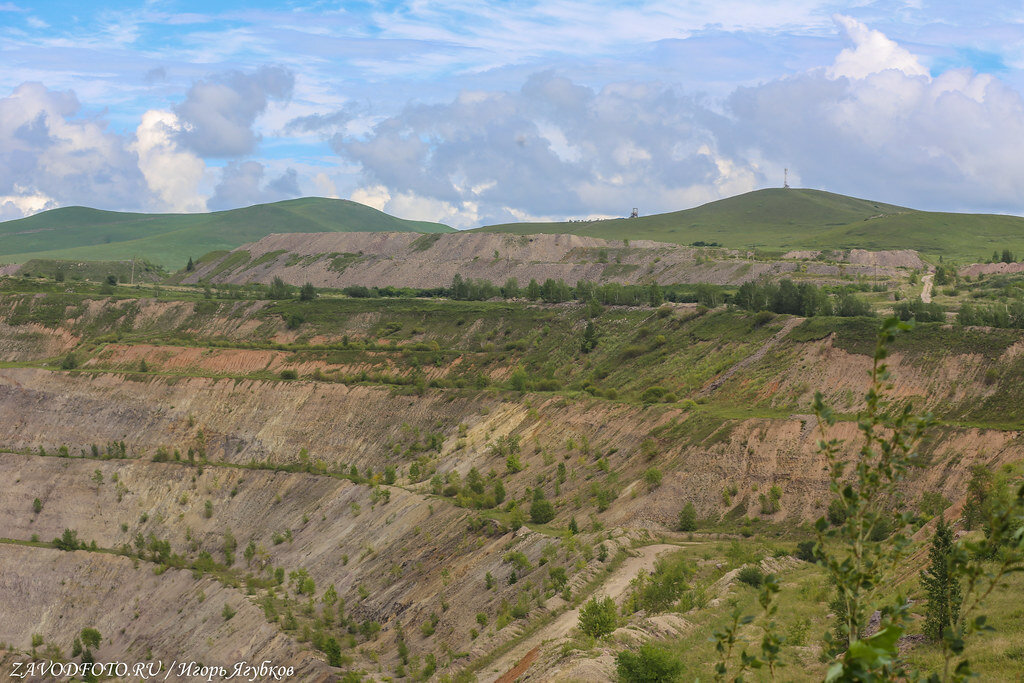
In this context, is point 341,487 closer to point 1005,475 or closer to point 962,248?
point 1005,475

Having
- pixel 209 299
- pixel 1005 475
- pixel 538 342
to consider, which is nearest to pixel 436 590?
pixel 1005 475

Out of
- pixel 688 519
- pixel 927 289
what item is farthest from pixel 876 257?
pixel 688 519

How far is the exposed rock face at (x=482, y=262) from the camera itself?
449 feet

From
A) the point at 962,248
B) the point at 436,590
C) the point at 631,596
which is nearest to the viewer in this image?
the point at 631,596

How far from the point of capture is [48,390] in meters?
88.8

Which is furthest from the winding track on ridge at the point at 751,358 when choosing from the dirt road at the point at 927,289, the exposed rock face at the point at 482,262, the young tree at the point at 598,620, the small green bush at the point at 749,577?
the exposed rock face at the point at 482,262

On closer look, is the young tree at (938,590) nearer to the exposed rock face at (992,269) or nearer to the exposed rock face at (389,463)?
the exposed rock face at (389,463)

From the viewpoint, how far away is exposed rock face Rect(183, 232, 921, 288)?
13688cm

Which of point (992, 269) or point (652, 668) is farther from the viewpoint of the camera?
point (992, 269)

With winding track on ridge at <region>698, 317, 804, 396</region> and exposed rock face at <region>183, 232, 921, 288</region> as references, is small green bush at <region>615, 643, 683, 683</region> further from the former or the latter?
exposed rock face at <region>183, 232, 921, 288</region>

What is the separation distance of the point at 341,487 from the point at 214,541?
9.88 metres

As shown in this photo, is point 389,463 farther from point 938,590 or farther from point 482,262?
point 482,262

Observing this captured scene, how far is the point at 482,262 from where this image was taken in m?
155

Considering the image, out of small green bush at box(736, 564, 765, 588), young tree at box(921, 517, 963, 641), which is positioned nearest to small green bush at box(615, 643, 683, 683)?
young tree at box(921, 517, 963, 641)
